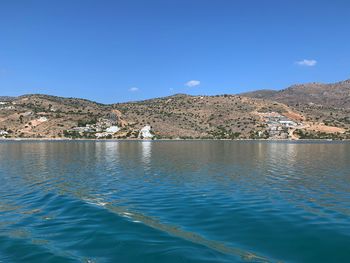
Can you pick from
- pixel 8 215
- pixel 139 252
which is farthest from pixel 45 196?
pixel 139 252

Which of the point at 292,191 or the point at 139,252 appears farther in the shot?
the point at 292,191

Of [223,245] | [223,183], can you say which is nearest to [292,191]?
[223,183]

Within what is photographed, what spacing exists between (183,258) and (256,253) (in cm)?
298

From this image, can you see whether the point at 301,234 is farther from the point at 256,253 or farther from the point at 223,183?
the point at 223,183

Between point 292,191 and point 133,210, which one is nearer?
point 133,210

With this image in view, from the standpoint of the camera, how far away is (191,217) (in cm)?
2028

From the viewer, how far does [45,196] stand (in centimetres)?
2681

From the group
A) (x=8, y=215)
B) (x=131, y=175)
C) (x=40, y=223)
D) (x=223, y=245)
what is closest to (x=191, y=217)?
(x=223, y=245)

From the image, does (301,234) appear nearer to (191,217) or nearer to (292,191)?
(191,217)

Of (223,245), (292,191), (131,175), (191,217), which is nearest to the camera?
(223,245)

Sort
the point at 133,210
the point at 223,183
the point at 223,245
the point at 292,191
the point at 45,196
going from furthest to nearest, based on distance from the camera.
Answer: the point at 223,183 → the point at 292,191 → the point at 45,196 → the point at 133,210 → the point at 223,245

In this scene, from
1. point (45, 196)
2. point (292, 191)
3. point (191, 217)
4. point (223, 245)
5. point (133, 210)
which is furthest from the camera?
point (292, 191)

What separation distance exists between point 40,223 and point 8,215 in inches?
118

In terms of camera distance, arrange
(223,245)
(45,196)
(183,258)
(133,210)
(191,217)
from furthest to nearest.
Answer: (45,196) < (133,210) < (191,217) < (223,245) < (183,258)
